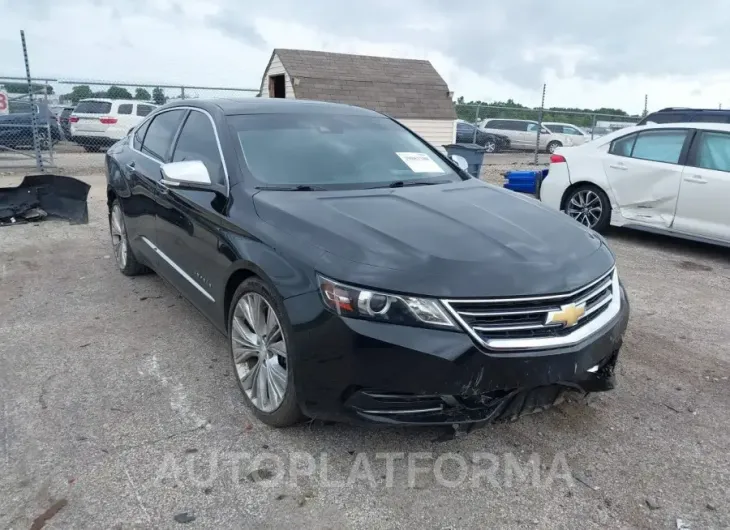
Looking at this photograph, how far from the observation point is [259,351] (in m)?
3.09

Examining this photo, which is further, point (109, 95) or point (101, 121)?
point (109, 95)

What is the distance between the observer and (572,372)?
2627 mm

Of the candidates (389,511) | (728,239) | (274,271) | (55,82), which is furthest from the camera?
(55,82)

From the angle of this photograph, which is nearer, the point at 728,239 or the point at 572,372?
the point at 572,372

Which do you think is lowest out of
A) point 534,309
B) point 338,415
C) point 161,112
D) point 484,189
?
point 338,415

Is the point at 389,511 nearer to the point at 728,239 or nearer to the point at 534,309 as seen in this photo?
the point at 534,309

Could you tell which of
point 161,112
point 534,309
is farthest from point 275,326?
point 161,112

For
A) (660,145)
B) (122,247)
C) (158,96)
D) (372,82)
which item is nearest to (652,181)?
(660,145)

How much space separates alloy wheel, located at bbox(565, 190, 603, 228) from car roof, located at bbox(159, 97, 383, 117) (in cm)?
407

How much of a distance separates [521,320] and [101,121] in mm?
17406

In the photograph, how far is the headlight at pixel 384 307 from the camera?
8.16ft

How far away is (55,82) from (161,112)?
365 inches

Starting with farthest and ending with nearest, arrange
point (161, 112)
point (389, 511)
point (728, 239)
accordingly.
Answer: point (728, 239), point (161, 112), point (389, 511)

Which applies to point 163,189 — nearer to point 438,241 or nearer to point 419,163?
point 419,163
